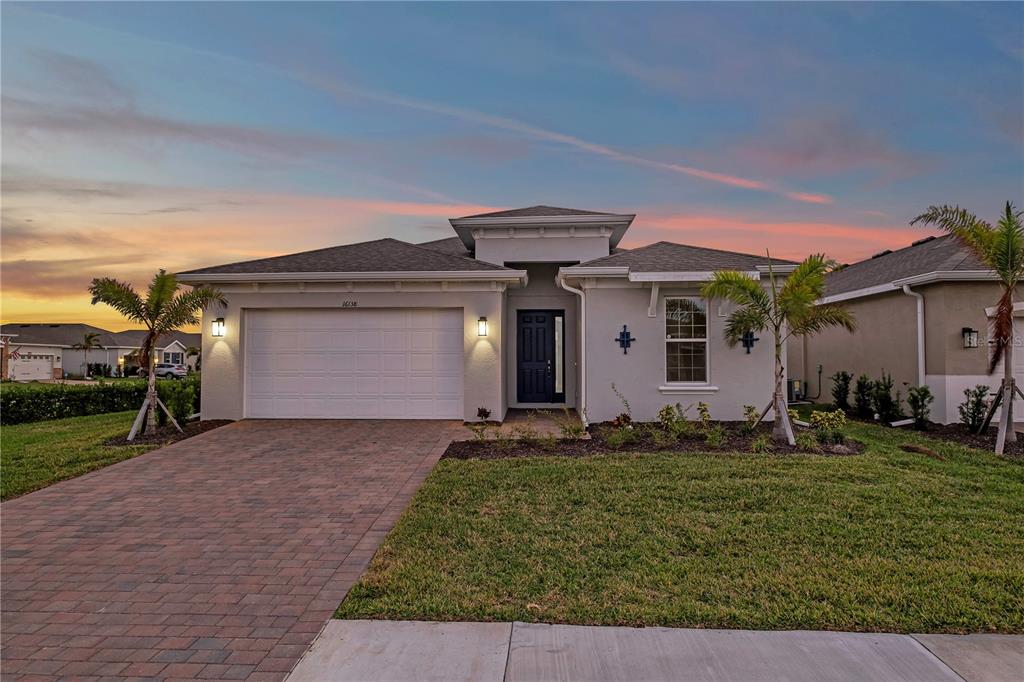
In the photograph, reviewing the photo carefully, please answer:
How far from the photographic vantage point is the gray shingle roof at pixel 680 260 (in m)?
10.3

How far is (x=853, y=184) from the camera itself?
12.6 meters

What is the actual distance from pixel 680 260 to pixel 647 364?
231 cm

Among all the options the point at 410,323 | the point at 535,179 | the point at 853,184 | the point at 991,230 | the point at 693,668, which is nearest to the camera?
the point at 693,668

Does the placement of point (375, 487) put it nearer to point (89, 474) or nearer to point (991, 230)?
point (89, 474)

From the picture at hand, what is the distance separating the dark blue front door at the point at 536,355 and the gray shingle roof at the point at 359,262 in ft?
6.55

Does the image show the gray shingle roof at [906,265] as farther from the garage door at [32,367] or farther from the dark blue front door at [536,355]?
the garage door at [32,367]

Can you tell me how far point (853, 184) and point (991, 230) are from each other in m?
4.62

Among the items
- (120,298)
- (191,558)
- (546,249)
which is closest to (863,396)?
(546,249)

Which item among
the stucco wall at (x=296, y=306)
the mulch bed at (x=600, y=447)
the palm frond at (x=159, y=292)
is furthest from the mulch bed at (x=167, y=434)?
the mulch bed at (x=600, y=447)

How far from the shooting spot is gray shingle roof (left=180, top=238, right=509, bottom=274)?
10.9 m

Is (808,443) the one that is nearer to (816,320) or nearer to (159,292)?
(816,320)

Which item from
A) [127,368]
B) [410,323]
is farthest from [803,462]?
[127,368]

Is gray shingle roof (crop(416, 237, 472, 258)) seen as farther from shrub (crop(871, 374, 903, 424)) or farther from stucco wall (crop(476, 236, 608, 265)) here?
shrub (crop(871, 374, 903, 424))

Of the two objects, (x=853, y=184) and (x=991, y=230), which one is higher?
(x=853, y=184)
